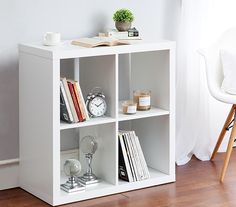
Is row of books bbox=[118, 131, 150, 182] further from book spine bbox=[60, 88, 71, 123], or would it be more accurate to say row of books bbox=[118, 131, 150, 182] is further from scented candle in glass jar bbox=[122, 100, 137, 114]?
book spine bbox=[60, 88, 71, 123]

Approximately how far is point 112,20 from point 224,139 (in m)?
1.19

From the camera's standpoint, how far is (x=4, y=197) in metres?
3.47

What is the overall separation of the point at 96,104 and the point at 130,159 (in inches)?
15.1

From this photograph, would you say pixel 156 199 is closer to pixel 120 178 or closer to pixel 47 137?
pixel 120 178

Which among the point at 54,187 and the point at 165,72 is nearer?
the point at 54,187

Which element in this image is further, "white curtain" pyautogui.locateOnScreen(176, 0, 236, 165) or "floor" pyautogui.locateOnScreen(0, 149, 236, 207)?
"white curtain" pyautogui.locateOnScreen(176, 0, 236, 165)

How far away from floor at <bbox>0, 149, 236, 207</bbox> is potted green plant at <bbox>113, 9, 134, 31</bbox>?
3.02 ft

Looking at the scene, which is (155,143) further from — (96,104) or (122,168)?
(96,104)

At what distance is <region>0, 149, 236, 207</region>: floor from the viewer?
11.1ft

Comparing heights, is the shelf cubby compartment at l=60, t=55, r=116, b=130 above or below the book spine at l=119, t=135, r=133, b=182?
above

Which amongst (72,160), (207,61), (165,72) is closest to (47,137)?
(72,160)

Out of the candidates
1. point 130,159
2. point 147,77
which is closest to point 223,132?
point 147,77

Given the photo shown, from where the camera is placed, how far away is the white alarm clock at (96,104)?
137 inches

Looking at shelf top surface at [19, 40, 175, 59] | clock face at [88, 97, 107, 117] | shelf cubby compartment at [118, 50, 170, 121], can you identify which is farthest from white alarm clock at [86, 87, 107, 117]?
shelf top surface at [19, 40, 175, 59]
